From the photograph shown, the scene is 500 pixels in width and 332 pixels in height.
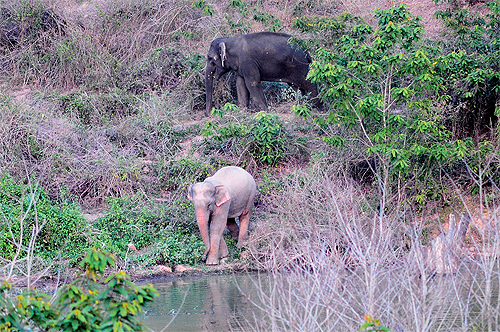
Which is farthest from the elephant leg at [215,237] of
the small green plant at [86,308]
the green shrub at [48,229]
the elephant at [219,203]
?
the small green plant at [86,308]

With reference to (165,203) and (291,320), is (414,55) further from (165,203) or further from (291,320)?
(291,320)

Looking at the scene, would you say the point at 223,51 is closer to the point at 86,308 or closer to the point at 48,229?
the point at 48,229

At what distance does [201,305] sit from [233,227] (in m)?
3.13

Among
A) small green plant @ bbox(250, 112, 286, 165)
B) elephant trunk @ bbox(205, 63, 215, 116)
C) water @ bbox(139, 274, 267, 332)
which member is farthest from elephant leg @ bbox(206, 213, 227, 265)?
elephant trunk @ bbox(205, 63, 215, 116)

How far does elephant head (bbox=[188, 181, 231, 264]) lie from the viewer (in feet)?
32.1

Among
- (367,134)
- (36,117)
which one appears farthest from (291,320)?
(36,117)

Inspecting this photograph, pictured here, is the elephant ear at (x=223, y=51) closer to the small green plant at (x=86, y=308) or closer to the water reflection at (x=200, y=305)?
the water reflection at (x=200, y=305)

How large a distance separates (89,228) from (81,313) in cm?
647

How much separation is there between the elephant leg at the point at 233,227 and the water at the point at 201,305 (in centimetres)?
144

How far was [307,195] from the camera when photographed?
34.9 ft

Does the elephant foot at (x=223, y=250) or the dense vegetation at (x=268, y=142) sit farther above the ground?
the dense vegetation at (x=268, y=142)

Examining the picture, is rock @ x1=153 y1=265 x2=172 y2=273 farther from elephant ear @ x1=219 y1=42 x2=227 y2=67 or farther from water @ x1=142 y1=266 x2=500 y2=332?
elephant ear @ x1=219 y1=42 x2=227 y2=67

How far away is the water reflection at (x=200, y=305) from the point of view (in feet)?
23.9

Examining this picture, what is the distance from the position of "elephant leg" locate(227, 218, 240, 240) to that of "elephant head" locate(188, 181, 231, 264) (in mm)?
833
